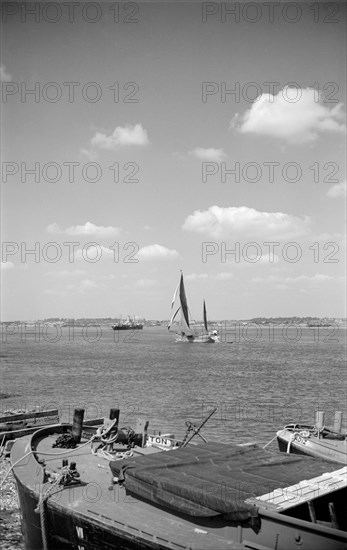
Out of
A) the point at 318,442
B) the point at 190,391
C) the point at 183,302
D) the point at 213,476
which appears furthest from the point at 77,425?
the point at 183,302

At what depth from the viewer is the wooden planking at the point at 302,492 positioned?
10.6m

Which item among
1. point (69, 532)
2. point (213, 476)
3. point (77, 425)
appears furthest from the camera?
point (77, 425)

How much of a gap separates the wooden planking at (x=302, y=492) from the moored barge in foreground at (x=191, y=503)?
2 cm

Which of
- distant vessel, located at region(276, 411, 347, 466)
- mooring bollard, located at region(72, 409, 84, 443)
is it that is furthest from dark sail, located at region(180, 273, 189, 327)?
mooring bollard, located at region(72, 409, 84, 443)

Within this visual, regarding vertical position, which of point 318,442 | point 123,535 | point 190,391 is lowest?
point 190,391

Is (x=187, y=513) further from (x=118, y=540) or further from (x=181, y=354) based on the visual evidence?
(x=181, y=354)

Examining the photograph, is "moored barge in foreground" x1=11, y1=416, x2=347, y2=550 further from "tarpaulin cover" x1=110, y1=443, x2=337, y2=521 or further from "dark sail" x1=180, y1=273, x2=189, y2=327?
"dark sail" x1=180, y1=273, x2=189, y2=327

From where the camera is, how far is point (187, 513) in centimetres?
1122

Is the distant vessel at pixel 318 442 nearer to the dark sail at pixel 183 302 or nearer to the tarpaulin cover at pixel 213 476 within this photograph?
the tarpaulin cover at pixel 213 476

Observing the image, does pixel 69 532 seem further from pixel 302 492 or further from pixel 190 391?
pixel 190 391

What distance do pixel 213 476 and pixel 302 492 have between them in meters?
2.08

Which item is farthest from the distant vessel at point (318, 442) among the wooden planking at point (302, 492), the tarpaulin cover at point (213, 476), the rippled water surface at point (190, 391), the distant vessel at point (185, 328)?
the distant vessel at point (185, 328)

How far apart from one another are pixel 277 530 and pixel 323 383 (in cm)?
6022

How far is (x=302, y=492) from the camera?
36.2 feet
